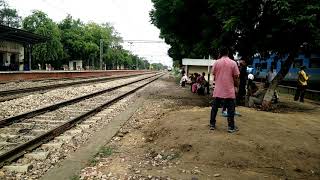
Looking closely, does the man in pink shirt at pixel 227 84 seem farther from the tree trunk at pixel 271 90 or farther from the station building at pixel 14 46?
the station building at pixel 14 46

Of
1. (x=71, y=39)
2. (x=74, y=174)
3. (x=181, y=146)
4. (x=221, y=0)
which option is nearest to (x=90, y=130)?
(x=181, y=146)

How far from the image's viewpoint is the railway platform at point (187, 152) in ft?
20.7

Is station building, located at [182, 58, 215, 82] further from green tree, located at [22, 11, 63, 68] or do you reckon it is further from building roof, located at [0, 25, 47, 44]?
green tree, located at [22, 11, 63, 68]

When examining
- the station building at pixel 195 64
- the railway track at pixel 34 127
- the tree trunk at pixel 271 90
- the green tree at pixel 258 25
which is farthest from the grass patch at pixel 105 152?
the station building at pixel 195 64

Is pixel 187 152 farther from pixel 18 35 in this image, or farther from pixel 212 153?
pixel 18 35

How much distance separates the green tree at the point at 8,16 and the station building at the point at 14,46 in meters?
48.0

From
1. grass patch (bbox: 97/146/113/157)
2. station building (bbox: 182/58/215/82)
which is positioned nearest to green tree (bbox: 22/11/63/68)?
station building (bbox: 182/58/215/82)

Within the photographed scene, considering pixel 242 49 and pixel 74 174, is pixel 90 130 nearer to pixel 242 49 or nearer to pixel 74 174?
pixel 74 174

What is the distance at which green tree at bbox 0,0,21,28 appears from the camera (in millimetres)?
94269

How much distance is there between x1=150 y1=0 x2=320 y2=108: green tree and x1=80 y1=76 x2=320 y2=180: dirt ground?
3594 mm

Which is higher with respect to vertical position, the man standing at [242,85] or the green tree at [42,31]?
the green tree at [42,31]

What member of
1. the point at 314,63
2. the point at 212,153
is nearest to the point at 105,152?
the point at 212,153

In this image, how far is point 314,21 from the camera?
11836mm

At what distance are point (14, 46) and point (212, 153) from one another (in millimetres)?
44967
